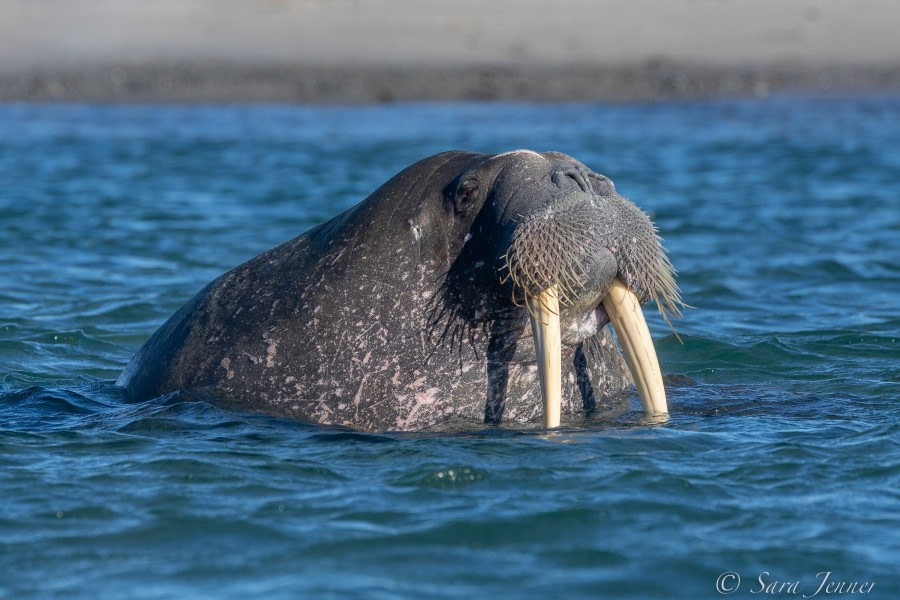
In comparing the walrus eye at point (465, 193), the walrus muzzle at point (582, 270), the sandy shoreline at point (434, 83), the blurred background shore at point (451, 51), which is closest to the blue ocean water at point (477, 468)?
the walrus muzzle at point (582, 270)

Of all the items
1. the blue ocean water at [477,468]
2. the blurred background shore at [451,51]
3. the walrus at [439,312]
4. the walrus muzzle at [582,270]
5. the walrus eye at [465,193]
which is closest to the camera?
the blue ocean water at [477,468]

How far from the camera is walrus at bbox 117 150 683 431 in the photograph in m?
6.27

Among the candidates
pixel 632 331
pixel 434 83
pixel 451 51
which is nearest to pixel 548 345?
pixel 632 331

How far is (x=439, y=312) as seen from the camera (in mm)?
6559

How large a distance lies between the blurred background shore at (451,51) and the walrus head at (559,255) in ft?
75.1

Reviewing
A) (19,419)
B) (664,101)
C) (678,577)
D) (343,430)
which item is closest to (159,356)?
(19,419)

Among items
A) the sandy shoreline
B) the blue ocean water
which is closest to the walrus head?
the blue ocean water

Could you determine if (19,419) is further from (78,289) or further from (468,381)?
(78,289)

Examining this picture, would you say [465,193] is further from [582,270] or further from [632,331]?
[632,331]

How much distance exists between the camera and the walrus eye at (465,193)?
21.2ft

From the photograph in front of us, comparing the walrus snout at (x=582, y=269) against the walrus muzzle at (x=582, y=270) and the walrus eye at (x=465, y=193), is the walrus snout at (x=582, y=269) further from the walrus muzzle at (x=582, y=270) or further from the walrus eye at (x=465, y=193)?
the walrus eye at (x=465, y=193)

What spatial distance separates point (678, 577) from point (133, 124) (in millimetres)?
22831

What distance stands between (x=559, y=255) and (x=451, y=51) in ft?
83.8

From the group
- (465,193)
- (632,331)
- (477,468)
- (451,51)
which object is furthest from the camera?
(451,51)
